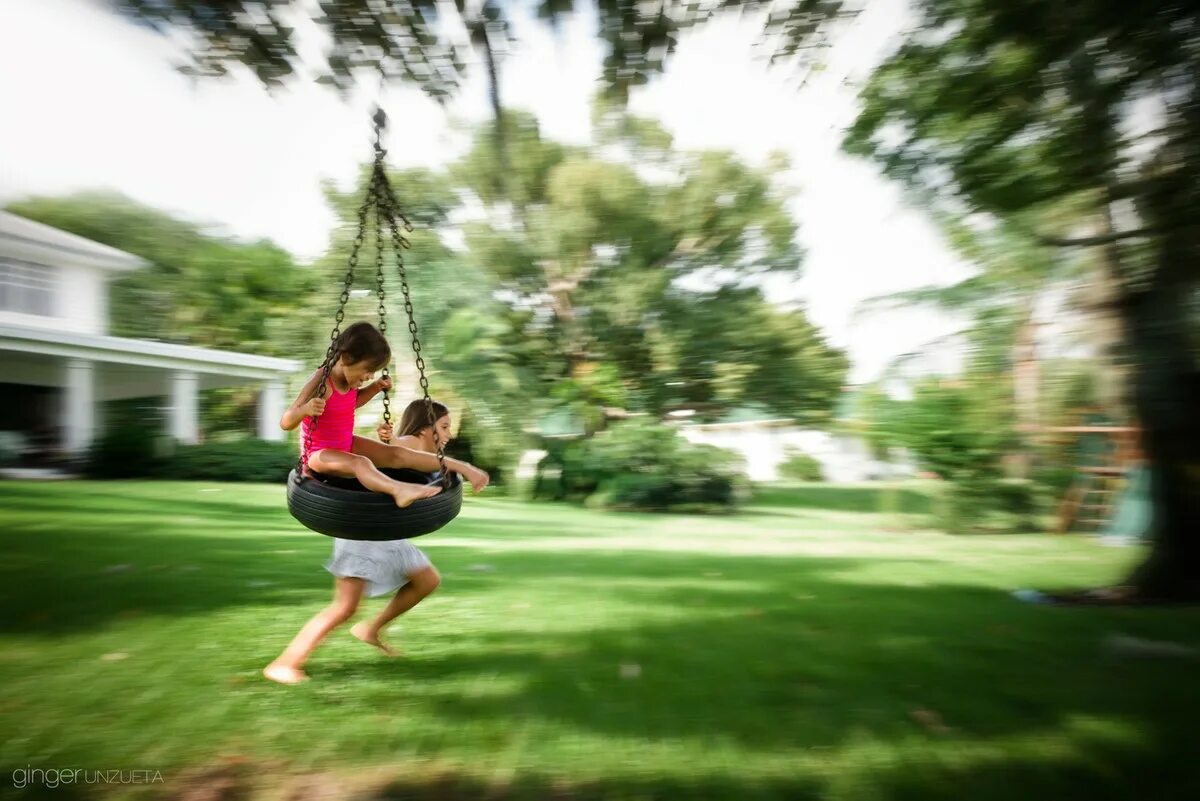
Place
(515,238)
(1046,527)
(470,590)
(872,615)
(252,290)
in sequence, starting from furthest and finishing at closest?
(252,290), (515,238), (1046,527), (470,590), (872,615)

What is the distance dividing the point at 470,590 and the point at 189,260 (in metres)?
27.2

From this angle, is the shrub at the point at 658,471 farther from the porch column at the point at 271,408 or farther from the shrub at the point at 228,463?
the porch column at the point at 271,408

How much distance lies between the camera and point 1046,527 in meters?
11.7

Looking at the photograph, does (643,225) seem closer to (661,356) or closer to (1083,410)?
(661,356)

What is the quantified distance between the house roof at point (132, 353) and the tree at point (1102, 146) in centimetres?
1522

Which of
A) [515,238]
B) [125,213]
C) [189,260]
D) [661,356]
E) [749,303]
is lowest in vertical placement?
[661,356]

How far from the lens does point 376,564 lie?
373 centimetres

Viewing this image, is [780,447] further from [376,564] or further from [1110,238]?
[376,564]

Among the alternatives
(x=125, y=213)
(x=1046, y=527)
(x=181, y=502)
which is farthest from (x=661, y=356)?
(x=125, y=213)

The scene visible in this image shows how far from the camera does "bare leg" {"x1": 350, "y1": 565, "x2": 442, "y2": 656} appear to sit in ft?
12.8

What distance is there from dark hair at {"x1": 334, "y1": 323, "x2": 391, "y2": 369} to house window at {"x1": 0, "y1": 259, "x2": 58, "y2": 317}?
58.3ft

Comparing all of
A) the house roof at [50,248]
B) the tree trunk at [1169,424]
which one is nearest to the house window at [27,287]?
the house roof at [50,248]

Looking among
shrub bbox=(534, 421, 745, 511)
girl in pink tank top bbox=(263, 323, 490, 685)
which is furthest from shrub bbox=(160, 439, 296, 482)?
girl in pink tank top bbox=(263, 323, 490, 685)

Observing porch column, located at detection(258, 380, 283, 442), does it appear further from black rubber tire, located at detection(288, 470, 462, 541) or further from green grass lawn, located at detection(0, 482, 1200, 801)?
black rubber tire, located at detection(288, 470, 462, 541)
